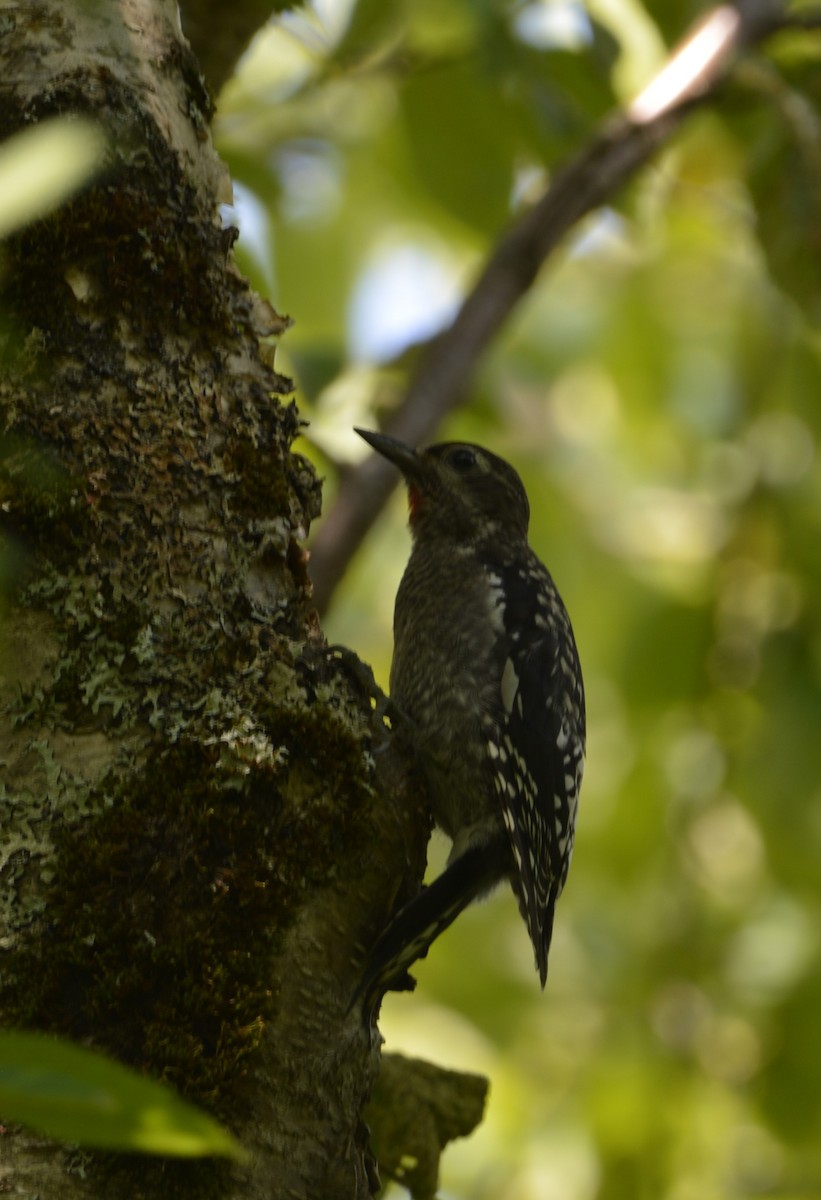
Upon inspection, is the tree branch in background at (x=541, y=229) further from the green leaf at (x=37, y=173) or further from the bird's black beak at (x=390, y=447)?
the green leaf at (x=37, y=173)

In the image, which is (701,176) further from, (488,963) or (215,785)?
(215,785)

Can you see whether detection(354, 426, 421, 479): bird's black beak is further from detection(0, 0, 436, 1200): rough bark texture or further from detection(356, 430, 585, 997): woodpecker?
detection(0, 0, 436, 1200): rough bark texture

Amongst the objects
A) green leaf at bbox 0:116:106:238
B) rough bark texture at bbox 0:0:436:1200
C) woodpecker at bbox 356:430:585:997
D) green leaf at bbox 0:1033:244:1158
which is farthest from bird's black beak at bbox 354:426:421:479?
green leaf at bbox 0:1033:244:1158

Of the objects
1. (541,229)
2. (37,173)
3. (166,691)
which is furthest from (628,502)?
(37,173)

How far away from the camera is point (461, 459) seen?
4.06m

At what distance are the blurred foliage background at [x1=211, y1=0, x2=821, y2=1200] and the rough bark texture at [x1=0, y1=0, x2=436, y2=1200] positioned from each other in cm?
88

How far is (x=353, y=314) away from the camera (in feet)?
17.6

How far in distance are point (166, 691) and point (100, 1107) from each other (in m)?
1.04

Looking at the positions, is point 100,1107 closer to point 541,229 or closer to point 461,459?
point 541,229

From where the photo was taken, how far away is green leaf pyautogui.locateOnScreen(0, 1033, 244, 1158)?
95 centimetres

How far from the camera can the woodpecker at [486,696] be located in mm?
3074

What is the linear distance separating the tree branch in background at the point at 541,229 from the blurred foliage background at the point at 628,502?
0.30 feet

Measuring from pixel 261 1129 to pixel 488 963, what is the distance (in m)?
4.36

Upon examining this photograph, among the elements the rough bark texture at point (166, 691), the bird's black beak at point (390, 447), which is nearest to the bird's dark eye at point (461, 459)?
the bird's black beak at point (390, 447)
